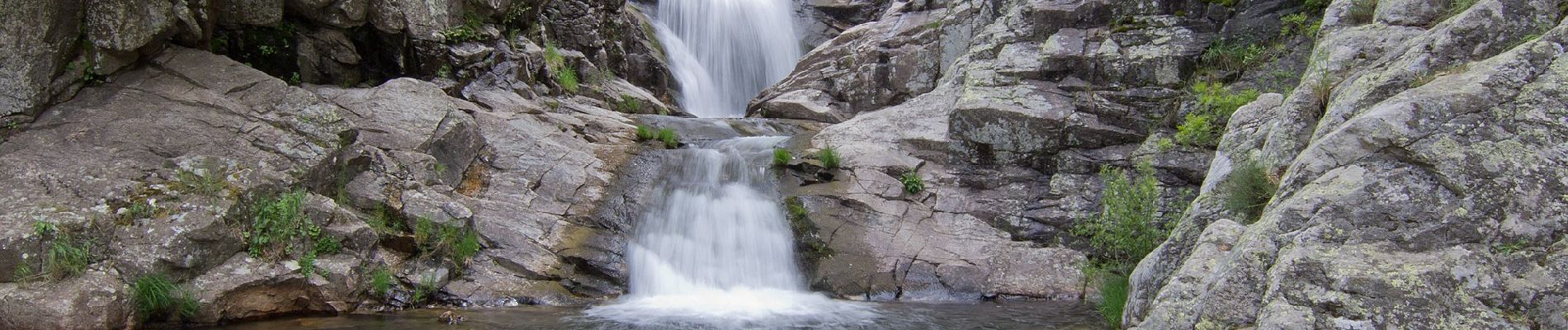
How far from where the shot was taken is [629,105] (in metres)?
15.9

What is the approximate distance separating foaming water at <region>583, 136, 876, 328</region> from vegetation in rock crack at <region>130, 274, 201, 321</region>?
338 centimetres

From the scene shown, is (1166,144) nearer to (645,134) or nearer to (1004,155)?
(1004,155)

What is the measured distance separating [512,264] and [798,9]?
14.9 metres

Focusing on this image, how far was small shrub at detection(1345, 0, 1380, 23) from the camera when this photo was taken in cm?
855

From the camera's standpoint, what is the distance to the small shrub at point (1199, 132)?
10.4 meters

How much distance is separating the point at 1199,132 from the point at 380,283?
9.23 metres

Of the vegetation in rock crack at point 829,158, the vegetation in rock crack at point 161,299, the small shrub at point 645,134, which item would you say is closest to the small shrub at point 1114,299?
the vegetation in rock crack at point 829,158

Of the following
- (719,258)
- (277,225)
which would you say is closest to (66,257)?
(277,225)

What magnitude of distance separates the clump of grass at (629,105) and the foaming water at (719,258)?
3.66 metres

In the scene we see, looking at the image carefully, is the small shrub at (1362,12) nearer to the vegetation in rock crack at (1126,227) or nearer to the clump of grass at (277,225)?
the vegetation in rock crack at (1126,227)

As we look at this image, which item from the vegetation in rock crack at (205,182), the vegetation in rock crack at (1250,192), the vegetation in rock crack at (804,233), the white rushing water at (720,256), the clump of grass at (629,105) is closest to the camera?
the vegetation in rock crack at (1250,192)

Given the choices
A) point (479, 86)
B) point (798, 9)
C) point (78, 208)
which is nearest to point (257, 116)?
point (78, 208)

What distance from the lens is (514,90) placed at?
539 inches

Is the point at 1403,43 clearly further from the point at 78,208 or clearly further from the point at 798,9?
the point at 798,9
